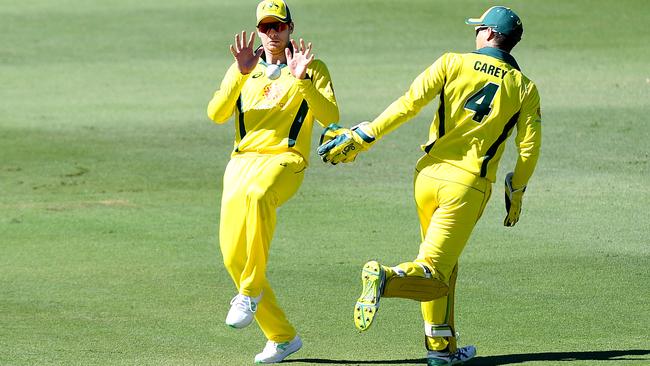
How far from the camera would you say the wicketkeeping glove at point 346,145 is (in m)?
8.15

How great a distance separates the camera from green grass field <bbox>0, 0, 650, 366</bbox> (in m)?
9.43

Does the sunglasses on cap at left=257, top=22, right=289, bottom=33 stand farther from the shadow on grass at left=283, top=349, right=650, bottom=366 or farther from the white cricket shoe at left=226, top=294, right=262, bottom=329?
the shadow on grass at left=283, top=349, right=650, bottom=366

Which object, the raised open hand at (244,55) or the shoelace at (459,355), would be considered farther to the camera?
the raised open hand at (244,55)

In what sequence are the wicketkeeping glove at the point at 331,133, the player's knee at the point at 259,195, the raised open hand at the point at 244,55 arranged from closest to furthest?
the wicketkeeping glove at the point at 331,133 → the player's knee at the point at 259,195 → the raised open hand at the point at 244,55

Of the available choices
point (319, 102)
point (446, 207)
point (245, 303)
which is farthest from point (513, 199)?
point (245, 303)

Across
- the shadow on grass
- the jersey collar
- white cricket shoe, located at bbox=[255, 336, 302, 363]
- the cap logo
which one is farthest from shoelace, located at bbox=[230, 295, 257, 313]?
the jersey collar

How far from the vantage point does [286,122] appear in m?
8.73

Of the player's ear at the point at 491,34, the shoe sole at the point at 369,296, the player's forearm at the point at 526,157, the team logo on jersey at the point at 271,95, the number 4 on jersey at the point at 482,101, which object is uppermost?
the player's ear at the point at 491,34

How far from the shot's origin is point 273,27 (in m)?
8.80

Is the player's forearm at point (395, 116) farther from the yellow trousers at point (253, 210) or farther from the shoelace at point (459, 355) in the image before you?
the shoelace at point (459, 355)

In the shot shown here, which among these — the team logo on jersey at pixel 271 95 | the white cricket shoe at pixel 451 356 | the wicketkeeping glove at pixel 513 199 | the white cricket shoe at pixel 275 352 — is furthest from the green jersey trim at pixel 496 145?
the white cricket shoe at pixel 275 352

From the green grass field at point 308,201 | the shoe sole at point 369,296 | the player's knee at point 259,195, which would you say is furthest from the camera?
the green grass field at point 308,201

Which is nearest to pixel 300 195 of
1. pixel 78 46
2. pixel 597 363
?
pixel 597 363

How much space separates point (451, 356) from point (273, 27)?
8.24 feet
